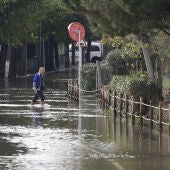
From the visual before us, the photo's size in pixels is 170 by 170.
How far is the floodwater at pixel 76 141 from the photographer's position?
13070mm

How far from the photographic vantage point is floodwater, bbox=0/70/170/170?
1307cm

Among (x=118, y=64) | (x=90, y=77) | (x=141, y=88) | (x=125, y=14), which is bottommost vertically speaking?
(x=141, y=88)

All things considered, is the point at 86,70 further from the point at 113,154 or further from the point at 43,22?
the point at 43,22

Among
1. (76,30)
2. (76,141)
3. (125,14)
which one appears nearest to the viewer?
(125,14)

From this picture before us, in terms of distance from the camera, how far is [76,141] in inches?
633

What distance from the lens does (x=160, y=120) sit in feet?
58.2

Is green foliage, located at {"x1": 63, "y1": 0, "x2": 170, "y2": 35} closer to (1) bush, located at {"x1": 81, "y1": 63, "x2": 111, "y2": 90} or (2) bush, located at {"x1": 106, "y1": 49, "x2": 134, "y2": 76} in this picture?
(2) bush, located at {"x1": 106, "y1": 49, "x2": 134, "y2": 76}

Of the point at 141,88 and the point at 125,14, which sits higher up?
the point at 125,14

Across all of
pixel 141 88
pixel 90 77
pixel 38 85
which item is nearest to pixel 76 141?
pixel 141 88

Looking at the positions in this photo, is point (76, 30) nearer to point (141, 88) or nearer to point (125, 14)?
point (141, 88)

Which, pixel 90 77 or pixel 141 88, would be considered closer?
pixel 141 88

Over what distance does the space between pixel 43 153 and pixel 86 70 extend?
18.2m

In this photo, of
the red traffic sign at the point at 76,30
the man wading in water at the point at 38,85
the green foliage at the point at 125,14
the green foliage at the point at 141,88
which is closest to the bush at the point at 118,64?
the red traffic sign at the point at 76,30

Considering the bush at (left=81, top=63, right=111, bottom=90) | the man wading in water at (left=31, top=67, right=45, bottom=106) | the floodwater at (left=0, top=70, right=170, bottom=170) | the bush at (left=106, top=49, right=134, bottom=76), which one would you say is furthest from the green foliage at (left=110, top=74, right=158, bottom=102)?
the bush at (left=81, top=63, right=111, bottom=90)
